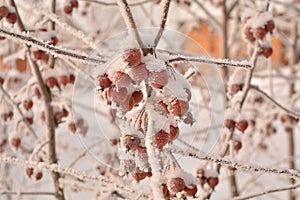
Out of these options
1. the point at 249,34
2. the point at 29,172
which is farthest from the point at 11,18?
the point at 249,34

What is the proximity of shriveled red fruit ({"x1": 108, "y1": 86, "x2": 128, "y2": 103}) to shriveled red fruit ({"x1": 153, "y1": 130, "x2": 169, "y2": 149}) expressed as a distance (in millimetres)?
86

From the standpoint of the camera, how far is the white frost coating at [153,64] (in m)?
0.92

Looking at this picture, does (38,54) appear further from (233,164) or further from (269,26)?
(233,164)

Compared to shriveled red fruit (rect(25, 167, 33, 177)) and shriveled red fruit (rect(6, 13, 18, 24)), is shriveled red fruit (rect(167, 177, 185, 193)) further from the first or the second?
shriveled red fruit (rect(25, 167, 33, 177))

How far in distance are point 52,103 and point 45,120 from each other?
10cm

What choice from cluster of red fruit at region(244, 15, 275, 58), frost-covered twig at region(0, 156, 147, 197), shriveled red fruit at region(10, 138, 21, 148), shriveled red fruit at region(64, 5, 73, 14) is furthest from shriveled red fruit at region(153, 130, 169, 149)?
shriveled red fruit at region(10, 138, 21, 148)

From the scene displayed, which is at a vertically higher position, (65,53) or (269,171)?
(65,53)

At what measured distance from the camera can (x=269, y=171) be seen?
42.6 inches

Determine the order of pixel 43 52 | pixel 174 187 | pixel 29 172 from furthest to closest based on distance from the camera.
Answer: pixel 29 172 < pixel 43 52 < pixel 174 187

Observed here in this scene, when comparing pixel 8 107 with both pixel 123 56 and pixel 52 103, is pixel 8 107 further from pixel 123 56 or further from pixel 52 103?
pixel 123 56

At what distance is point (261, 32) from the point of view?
6.23 ft

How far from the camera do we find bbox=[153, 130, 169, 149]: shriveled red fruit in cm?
95

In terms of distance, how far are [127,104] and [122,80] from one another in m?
0.05

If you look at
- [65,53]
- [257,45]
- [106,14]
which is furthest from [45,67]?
[106,14]
